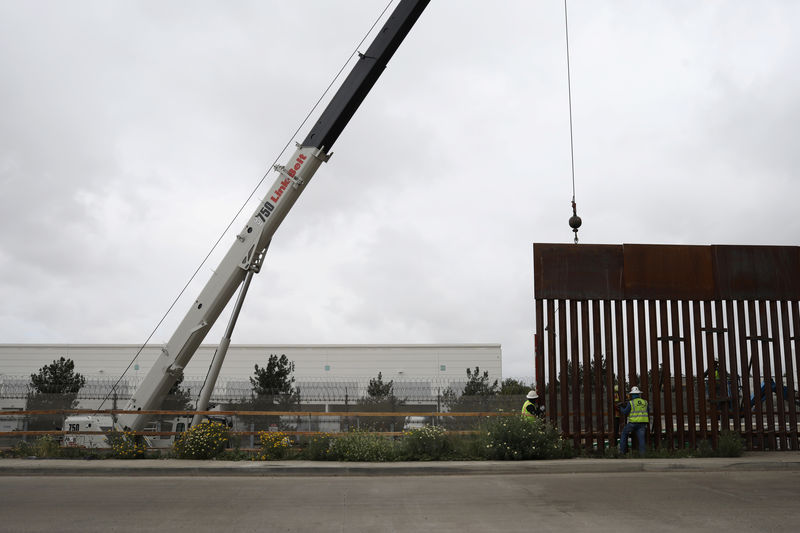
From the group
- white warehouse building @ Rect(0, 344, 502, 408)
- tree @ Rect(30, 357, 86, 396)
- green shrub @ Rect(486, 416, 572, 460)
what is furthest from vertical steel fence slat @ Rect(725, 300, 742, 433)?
tree @ Rect(30, 357, 86, 396)

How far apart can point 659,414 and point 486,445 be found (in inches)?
161

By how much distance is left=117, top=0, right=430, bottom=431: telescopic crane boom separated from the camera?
15.3 m

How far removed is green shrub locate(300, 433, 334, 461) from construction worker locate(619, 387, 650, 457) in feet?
20.9

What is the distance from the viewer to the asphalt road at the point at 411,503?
792 centimetres

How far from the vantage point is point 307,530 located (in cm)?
770

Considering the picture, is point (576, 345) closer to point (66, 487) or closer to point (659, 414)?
point (659, 414)

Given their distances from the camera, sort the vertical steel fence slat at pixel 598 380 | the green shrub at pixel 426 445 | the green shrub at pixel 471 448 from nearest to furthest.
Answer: the green shrub at pixel 471 448
the green shrub at pixel 426 445
the vertical steel fence slat at pixel 598 380

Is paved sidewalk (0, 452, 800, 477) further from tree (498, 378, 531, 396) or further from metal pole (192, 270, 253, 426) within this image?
tree (498, 378, 531, 396)

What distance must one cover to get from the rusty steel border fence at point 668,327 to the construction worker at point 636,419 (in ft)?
1.21

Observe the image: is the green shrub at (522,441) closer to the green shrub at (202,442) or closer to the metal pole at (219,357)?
the green shrub at (202,442)

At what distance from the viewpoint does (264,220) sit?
1548 cm

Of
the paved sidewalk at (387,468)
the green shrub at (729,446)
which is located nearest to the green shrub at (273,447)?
the paved sidewalk at (387,468)

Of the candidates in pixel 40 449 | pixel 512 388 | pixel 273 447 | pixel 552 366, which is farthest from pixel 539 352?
pixel 512 388

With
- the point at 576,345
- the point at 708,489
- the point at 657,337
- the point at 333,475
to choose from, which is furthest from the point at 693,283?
the point at 333,475
